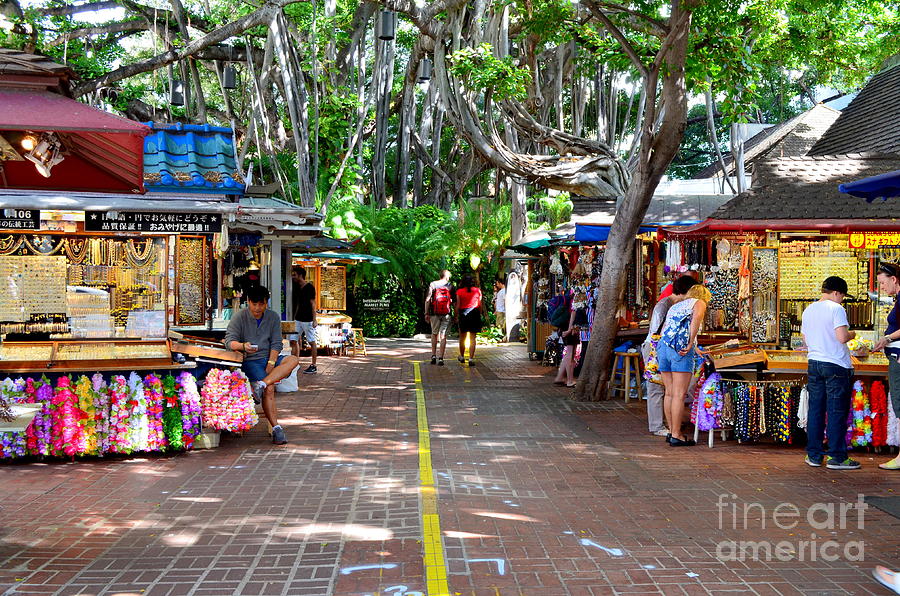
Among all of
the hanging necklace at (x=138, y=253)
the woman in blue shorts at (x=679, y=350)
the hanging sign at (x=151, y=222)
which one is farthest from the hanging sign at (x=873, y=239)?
the hanging necklace at (x=138, y=253)

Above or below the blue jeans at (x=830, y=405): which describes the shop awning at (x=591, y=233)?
above

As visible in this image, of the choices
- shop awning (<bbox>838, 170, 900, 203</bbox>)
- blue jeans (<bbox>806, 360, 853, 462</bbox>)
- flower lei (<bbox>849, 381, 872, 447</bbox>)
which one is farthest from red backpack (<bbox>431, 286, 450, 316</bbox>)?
shop awning (<bbox>838, 170, 900, 203</bbox>)

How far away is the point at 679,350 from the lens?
8.82 metres

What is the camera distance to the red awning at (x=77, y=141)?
16.7ft

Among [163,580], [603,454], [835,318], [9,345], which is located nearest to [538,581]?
[163,580]

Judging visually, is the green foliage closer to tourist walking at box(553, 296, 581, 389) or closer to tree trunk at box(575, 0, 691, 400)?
tree trunk at box(575, 0, 691, 400)

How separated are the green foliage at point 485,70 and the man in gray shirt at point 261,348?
23.5 ft

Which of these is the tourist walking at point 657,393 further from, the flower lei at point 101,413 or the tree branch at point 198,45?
the tree branch at point 198,45

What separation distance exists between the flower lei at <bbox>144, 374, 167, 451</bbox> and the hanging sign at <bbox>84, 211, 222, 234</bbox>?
5.86 feet

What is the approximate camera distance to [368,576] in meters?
5.03

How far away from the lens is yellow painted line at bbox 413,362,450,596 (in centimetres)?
491

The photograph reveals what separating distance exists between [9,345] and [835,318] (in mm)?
7824

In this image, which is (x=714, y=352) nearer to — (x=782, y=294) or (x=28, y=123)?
(x=782, y=294)

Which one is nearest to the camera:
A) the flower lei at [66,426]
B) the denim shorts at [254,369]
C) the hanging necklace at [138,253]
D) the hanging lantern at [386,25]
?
the flower lei at [66,426]
